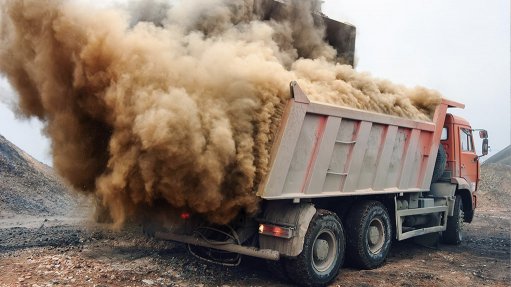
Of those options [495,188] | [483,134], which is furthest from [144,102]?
[495,188]

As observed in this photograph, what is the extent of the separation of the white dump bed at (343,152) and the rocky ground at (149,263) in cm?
134

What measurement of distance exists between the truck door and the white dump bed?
185cm

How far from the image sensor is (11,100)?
5.75 meters

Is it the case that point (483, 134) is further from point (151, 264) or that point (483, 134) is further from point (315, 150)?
point (151, 264)

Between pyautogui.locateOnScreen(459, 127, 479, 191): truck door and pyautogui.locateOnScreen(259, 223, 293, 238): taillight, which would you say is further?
pyautogui.locateOnScreen(459, 127, 479, 191): truck door

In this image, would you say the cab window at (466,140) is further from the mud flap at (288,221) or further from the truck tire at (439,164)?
the mud flap at (288,221)

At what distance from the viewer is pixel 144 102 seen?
4770 mm

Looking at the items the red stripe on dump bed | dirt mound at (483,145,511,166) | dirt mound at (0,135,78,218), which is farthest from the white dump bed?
dirt mound at (483,145,511,166)

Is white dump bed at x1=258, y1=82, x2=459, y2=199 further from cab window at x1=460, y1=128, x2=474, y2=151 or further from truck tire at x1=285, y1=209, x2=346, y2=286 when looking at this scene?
cab window at x1=460, y1=128, x2=474, y2=151

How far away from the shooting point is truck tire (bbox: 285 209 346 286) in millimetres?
5977

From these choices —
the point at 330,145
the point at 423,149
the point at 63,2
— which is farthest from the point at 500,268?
the point at 63,2

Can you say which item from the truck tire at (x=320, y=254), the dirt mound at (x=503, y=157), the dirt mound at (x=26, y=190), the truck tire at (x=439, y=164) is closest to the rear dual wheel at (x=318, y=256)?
the truck tire at (x=320, y=254)

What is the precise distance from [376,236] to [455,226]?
3.28 metres

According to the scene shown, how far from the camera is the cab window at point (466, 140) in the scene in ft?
33.3
